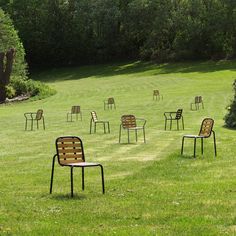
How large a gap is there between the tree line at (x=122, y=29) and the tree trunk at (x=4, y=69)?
37447mm

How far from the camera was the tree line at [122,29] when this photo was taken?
3492 inches

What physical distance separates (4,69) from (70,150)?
49542mm

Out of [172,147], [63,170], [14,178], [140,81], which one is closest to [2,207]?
[14,178]

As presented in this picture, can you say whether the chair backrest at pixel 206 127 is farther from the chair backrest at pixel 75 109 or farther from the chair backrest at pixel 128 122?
the chair backrest at pixel 75 109

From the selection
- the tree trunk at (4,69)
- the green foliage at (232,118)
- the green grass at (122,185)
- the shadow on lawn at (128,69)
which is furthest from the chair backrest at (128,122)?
the shadow on lawn at (128,69)

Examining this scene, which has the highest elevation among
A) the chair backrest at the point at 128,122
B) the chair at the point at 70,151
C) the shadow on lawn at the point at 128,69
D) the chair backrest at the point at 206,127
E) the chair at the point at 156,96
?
the chair at the point at 70,151

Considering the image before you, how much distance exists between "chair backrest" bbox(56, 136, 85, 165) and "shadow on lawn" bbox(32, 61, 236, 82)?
217 feet

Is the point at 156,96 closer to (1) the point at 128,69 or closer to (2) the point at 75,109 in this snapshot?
(2) the point at 75,109

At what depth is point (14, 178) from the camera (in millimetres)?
14102

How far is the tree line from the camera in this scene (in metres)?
88.7

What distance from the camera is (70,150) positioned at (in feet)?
38.7

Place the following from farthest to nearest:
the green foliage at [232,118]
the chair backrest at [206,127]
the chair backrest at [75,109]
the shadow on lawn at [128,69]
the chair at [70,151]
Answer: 1. the shadow on lawn at [128,69]
2. the chair backrest at [75,109]
3. the green foliage at [232,118]
4. the chair backrest at [206,127]
5. the chair at [70,151]

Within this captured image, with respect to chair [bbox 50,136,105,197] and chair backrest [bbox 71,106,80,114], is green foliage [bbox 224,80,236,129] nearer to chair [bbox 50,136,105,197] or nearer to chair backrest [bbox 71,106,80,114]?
chair backrest [bbox 71,106,80,114]

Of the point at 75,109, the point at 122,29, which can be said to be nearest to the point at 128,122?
the point at 75,109
